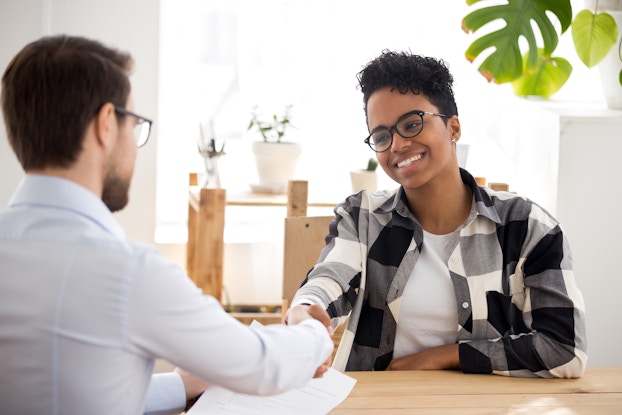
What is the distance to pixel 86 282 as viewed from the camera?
3.47ft

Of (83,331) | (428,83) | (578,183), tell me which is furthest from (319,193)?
(83,331)

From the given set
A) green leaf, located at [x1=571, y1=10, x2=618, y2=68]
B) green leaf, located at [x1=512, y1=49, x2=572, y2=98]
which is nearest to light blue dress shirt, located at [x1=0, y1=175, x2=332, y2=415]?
green leaf, located at [x1=571, y1=10, x2=618, y2=68]

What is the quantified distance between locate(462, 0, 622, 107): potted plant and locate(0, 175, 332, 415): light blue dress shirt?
2323 mm

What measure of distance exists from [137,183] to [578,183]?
1767 mm

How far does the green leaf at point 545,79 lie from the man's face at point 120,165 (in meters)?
2.68

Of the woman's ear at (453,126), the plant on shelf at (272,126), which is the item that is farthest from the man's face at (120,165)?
the plant on shelf at (272,126)

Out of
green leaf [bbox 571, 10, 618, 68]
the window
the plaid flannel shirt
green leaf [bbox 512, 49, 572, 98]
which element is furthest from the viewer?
the window

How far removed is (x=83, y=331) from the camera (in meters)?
1.06

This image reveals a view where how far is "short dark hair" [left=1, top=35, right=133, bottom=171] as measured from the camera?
1.13 meters

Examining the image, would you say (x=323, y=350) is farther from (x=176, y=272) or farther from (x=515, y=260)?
(x=515, y=260)

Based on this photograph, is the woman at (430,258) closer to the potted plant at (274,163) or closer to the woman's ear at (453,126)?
the woman's ear at (453,126)

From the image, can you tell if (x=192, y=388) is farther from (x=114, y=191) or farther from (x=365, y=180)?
(x=365, y=180)

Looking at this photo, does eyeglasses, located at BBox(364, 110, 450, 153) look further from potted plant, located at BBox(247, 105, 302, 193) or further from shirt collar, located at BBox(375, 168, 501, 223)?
potted plant, located at BBox(247, 105, 302, 193)

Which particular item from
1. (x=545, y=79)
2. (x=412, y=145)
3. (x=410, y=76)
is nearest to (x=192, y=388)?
(x=412, y=145)
